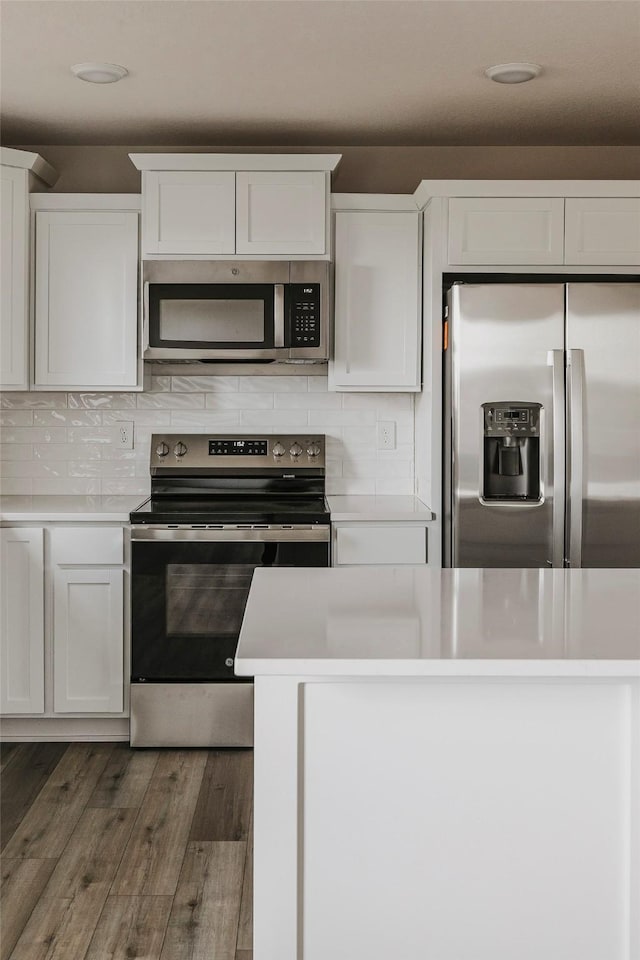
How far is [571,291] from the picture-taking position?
3.38 meters

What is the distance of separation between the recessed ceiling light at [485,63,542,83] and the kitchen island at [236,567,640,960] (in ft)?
7.29

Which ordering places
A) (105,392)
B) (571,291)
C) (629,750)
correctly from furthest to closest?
(105,392), (571,291), (629,750)

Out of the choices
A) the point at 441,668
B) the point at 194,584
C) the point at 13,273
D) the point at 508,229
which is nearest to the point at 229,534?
the point at 194,584

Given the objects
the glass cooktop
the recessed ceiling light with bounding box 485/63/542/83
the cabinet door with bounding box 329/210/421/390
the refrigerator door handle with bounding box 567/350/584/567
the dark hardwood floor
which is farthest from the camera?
the cabinet door with bounding box 329/210/421/390

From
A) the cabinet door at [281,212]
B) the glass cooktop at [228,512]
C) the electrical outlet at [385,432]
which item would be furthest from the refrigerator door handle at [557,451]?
the cabinet door at [281,212]

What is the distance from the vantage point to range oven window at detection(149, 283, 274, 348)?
147 inches

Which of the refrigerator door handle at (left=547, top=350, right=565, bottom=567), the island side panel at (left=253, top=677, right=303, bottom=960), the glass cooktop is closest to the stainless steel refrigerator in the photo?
the refrigerator door handle at (left=547, top=350, right=565, bottom=567)

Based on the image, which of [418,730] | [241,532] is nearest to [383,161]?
[241,532]

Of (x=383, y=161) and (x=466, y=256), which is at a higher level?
(x=383, y=161)

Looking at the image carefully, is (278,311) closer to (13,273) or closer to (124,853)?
(13,273)

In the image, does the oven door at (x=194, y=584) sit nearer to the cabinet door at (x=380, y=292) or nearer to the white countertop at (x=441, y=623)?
the cabinet door at (x=380, y=292)

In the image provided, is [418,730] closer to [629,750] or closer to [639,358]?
[629,750]

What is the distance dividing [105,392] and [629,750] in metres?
2.95

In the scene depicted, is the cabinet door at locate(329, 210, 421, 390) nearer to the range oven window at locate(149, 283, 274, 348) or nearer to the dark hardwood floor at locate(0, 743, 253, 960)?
the range oven window at locate(149, 283, 274, 348)
